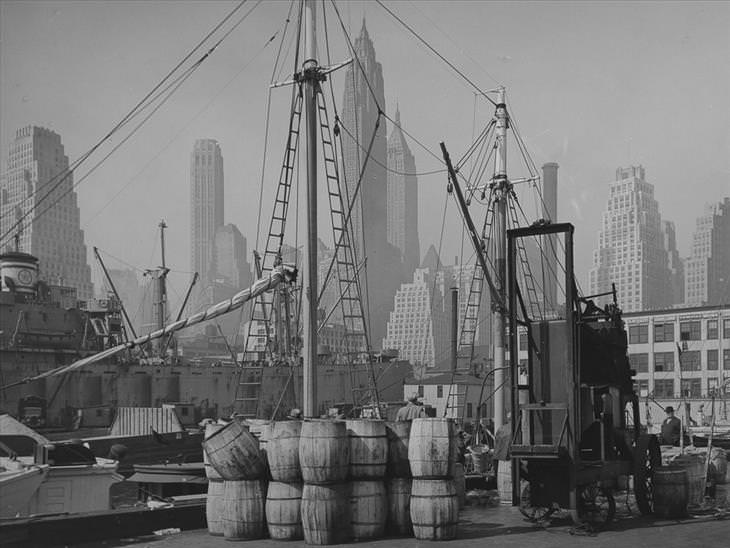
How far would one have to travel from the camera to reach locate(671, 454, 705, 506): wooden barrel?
13367 millimetres

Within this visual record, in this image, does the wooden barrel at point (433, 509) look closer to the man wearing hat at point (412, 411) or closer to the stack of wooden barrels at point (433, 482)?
the stack of wooden barrels at point (433, 482)

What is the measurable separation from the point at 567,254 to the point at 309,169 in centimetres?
780

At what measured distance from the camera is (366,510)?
34.9ft

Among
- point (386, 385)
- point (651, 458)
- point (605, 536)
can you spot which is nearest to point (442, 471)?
point (605, 536)

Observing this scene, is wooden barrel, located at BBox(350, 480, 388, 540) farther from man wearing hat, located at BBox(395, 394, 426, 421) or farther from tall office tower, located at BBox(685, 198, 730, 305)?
tall office tower, located at BBox(685, 198, 730, 305)

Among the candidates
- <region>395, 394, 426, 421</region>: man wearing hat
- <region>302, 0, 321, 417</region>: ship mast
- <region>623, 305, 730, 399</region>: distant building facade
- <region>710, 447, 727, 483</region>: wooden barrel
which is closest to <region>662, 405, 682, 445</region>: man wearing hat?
<region>710, 447, 727, 483</region>: wooden barrel

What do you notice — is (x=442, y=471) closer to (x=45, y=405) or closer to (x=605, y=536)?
(x=605, y=536)

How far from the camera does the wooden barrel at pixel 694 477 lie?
1337 centimetres

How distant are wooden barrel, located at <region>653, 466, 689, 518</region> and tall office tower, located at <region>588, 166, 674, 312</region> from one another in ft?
503

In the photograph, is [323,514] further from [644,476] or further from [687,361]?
[687,361]

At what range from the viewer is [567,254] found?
39.5 ft

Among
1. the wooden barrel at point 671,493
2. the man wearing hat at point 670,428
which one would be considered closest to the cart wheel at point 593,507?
the wooden barrel at point 671,493

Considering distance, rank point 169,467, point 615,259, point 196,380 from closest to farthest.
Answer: point 169,467
point 196,380
point 615,259

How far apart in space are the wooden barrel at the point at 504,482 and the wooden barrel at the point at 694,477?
9.35ft
